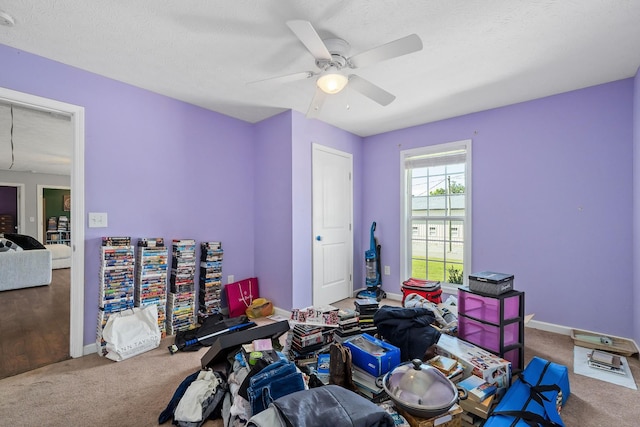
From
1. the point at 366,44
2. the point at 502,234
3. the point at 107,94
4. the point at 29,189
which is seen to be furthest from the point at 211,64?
the point at 29,189

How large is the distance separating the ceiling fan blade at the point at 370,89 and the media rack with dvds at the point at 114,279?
94.4 inches

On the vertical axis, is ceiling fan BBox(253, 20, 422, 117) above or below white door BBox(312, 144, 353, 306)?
above

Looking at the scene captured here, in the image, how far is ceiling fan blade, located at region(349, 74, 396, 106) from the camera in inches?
87.9

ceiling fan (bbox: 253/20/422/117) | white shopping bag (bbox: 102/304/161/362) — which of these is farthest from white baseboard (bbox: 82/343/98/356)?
ceiling fan (bbox: 253/20/422/117)

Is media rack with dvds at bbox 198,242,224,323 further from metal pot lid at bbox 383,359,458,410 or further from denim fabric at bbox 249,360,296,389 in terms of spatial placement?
metal pot lid at bbox 383,359,458,410

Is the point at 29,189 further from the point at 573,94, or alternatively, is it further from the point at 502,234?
the point at 573,94

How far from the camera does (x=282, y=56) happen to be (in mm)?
2340

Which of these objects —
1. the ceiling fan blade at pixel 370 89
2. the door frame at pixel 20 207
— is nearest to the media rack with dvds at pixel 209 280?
the ceiling fan blade at pixel 370 89

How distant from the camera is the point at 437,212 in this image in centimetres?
398

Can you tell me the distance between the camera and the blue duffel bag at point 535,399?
148cm

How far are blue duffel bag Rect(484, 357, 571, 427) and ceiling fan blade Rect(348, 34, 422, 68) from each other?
80.6 inches

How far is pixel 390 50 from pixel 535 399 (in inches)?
86.1

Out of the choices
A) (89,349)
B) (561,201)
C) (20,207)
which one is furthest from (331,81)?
(20,207)

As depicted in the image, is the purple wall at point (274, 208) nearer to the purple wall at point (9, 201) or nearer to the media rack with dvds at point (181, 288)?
the media rack with dvds at point (181, 288)
